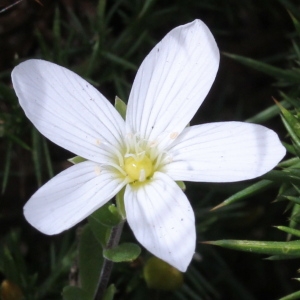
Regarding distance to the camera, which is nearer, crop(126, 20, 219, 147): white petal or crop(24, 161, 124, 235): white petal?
crop(24, 161, 124, 235): white petal

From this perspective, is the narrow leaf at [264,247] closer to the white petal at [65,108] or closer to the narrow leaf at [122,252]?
the narrow leaf at [122,252]

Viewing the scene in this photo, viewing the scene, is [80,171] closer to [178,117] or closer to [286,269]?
[178,117]

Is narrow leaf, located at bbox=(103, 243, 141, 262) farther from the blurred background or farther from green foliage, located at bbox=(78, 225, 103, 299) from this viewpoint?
the blurred background

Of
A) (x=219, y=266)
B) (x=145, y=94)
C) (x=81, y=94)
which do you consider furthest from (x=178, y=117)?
(x=219, y=266)

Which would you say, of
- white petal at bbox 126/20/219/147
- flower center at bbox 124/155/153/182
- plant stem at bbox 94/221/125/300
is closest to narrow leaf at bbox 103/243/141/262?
plant stem at bbox 94/221/125/300

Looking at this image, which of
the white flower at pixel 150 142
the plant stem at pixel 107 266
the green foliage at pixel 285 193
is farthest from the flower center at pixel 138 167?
the green foliage at pixel 285 193

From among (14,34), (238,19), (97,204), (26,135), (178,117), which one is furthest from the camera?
(238,19)

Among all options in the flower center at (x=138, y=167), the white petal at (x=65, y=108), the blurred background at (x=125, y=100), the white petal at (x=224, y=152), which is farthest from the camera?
the blurred background at (x=125, y=100)
